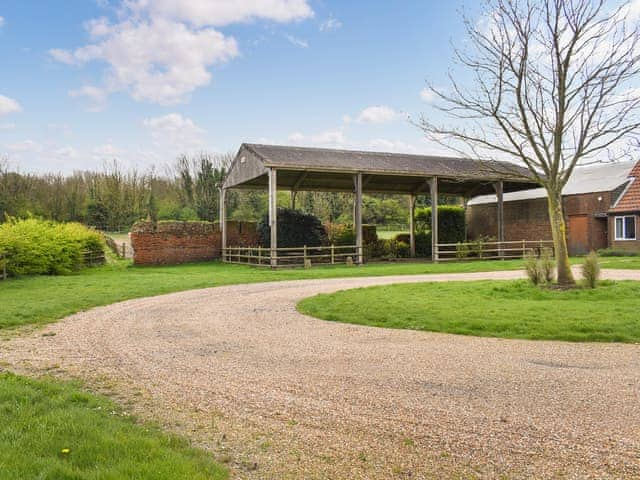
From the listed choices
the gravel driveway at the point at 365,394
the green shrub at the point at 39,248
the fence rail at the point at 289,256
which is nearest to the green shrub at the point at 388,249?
the fence rail at the point at 289,256

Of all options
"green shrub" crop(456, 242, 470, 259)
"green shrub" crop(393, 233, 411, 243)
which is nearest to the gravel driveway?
"green shrub" crop(456, 242, 470, 259)

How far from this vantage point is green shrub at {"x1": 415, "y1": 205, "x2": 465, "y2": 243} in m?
30.6

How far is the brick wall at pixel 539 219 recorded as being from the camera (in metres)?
26.5

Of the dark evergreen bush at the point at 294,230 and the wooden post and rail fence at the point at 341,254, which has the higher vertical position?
the dark evergreen bush at the point at 294,230

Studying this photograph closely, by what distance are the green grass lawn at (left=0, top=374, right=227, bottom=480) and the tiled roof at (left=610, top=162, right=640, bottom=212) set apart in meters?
26.2

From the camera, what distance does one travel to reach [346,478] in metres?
3.18

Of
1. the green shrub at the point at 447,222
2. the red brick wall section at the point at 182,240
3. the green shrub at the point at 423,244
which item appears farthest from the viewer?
the green shrub at the point at 447,222

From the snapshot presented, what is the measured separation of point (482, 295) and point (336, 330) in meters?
4.37

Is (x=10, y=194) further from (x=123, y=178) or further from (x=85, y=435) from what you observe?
(x=85, y=435)

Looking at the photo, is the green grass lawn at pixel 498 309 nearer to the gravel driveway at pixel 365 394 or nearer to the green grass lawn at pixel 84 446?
the gravel driveway at pixel 365 394

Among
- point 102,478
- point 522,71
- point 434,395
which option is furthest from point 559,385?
point 522,71

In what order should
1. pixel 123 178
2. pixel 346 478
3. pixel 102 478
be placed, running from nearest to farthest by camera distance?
1. pixel 102 478
2. pixel 346 478
3. pixel 123 178

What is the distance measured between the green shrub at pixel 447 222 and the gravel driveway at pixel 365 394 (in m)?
23.3

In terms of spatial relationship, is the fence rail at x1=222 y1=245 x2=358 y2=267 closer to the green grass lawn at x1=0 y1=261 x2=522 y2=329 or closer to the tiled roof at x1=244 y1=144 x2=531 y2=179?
the tiled roof at x1=244 y1=144 x2=531 y2=179
